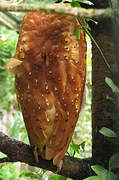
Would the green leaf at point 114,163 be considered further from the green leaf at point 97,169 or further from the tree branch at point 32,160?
the tree branch at point 32,160

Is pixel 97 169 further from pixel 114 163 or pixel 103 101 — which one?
pixel 103 101

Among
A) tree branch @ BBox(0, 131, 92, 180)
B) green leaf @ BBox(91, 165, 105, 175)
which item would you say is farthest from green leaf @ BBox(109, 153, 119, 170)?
tree branch @ BBox(0, 131, 92, 180)

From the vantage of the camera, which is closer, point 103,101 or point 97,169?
point 97,169

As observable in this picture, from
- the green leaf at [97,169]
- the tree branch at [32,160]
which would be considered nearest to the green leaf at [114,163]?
the green leaf at [97,169]

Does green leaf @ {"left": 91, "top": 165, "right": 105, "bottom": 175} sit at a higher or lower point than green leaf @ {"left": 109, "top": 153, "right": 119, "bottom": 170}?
lower

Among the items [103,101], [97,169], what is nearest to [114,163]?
[97,169]

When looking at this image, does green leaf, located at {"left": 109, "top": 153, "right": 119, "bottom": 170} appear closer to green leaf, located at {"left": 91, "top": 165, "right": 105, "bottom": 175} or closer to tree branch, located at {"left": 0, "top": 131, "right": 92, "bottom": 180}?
green leaf, located at {"left": 91, "top": 165, "right": 105, "bottom": 175}
